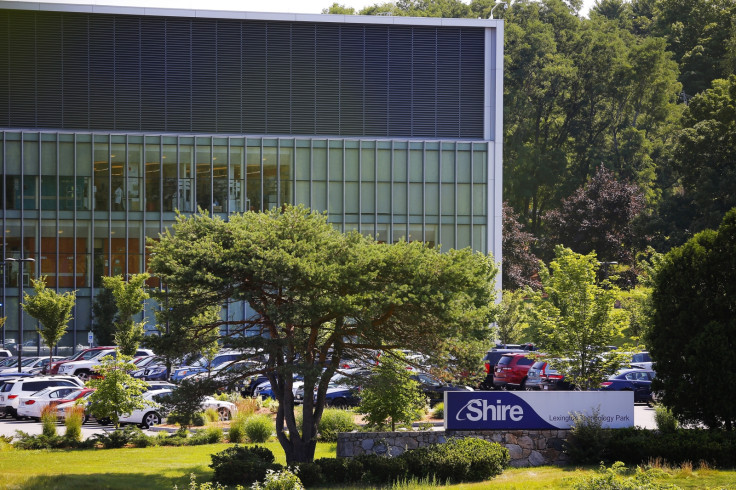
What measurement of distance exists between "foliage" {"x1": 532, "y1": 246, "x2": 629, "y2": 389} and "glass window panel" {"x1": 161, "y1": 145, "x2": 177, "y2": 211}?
35.1 m

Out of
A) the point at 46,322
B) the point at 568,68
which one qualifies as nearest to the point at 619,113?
the point at 568,68

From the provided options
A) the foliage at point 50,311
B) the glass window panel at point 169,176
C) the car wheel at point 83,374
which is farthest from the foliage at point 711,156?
the foliage at point 50,311

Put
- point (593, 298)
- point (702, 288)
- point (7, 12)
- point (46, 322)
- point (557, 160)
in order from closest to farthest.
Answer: point (702, 288), point (593, 298), point (46, 322), point (7, 12), point (557, 160)

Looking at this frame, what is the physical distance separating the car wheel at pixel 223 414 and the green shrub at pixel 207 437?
3887mm

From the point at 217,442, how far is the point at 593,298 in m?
12.5

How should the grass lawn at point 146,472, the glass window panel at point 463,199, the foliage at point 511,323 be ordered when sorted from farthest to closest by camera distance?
the glass window panel at point 463,199
the foliage at point 511,323
the grass lawn at point 146,472

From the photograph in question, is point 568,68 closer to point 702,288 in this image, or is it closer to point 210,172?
point 210,172

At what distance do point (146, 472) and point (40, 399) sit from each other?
1238cm

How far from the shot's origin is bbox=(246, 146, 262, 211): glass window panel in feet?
204

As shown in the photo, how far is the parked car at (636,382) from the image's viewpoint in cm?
3656

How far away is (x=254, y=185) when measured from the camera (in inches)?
2453

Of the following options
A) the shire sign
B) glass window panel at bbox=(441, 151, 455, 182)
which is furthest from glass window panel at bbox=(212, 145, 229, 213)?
the shire sign

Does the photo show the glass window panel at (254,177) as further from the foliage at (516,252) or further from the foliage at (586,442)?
the foliage at (586,442)

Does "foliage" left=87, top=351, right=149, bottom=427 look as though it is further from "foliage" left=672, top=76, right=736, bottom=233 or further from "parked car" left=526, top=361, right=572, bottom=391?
"foliage" left=672, top=76, right=736, bottom=233
